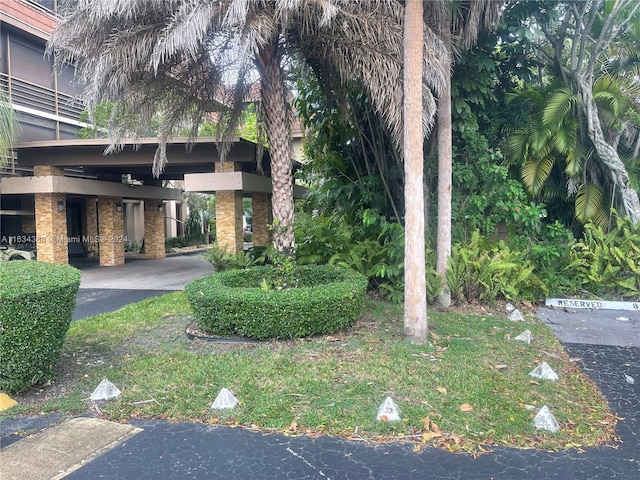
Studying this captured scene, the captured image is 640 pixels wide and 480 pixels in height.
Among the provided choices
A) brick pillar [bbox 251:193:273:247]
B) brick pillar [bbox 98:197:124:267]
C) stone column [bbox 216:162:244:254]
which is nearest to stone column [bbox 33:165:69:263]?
brick pillar [bbox 98:197:124:267]

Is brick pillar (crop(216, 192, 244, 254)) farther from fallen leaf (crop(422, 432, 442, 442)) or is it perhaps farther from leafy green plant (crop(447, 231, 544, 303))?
fallen leaf (crop(422, 432, 442, 442))

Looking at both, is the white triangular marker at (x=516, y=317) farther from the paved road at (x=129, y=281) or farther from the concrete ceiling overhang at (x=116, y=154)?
the concrete ceiling overhang at (x=116, y=154)

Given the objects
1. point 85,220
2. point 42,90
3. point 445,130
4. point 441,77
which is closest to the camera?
point 441,77

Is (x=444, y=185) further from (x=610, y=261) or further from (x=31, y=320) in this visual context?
(x=31, y=320)

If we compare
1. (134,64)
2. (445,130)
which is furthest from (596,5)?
(134,64)

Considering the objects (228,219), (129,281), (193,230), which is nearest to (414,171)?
(228,219)

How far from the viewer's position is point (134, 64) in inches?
275

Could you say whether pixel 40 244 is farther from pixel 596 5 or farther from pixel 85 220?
pixel 596 5

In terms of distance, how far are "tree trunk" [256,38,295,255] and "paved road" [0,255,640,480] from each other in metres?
4.03

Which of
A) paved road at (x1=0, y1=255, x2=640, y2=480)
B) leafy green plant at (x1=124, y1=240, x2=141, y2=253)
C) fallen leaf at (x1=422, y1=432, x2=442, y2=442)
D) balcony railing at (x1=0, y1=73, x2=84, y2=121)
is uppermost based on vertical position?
balcony railing at (x1=0, y1=73, x2=84, y2=121)

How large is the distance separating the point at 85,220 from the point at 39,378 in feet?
59.2

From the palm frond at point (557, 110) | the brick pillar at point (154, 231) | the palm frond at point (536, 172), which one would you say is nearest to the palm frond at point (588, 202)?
the palm frond at point (536, 172)

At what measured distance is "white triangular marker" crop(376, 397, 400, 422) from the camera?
4004 millimetres

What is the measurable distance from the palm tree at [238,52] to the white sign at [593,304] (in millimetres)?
4623
